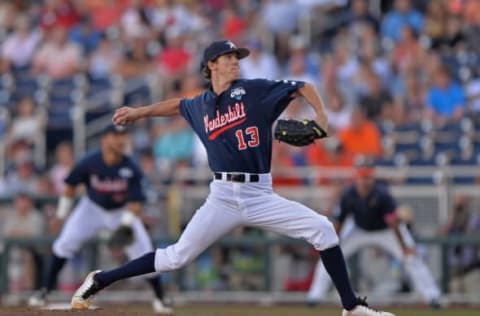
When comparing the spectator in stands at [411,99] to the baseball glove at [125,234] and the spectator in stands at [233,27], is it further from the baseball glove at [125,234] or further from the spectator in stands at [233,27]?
the baseball glove at [125,234]

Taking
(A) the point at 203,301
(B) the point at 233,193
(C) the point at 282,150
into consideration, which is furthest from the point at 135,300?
(B) the point at 233,193

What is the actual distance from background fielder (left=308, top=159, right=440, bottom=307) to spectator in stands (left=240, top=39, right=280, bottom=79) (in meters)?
3.38

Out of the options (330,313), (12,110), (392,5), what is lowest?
(330,313)

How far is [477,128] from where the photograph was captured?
15.7 meters

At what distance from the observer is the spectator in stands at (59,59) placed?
1923cm

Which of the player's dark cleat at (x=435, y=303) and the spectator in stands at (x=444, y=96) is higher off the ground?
the spectator in stands at (x=444, y=96)

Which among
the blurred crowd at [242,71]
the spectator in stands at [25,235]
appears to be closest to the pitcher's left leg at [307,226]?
the blurred crowd at [242,71]

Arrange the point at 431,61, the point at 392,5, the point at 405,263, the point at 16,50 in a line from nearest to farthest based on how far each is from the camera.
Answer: the point at 405,263
the point at 431,61
the point at 392,5
the point at 16,50

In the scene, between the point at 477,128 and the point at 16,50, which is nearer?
the point at 477,128

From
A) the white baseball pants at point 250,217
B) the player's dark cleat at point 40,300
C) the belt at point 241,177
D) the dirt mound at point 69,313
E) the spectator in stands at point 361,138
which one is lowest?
the player's dark cleat at point 40,300

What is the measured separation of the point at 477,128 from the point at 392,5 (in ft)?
10.9

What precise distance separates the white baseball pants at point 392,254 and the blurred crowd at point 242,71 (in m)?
1.33

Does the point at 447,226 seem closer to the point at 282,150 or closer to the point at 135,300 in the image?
the point at 282,150

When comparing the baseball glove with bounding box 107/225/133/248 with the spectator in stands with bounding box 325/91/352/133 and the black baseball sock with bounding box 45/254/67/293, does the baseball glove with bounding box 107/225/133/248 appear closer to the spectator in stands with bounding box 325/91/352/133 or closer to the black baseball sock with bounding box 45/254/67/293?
the black baseball sock with bounding box 45/254/67/293
